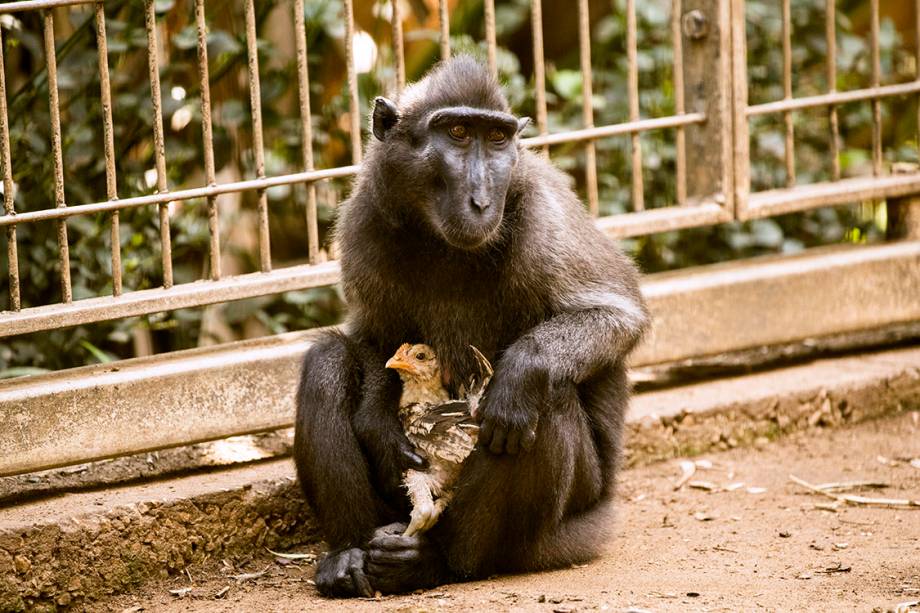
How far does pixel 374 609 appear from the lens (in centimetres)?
460

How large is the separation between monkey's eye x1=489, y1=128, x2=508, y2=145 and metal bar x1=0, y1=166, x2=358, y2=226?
1153 mm

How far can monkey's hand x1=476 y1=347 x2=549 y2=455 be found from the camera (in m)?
4.66

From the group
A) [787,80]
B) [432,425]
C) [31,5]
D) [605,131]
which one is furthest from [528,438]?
[787,80]

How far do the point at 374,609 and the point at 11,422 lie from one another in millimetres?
1694

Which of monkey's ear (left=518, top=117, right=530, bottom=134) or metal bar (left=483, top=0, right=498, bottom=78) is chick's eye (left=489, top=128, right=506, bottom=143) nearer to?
monkey's ear (left=518, top=117, right=530, bottom=134)

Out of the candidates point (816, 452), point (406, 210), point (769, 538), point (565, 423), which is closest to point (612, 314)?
point (565, 423)

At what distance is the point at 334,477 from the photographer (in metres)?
4.89

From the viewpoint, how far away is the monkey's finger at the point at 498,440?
4.67m

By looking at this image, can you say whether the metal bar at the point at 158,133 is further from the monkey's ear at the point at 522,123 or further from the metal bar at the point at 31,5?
the monkey's ear at the point at 522,123

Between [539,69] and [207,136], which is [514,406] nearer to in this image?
[207,136]

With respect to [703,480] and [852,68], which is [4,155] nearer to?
[703,480]

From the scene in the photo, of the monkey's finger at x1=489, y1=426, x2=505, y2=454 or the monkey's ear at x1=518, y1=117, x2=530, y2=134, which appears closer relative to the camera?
the monkey's finger at x1=489, y1=426, x2=505, y2=454

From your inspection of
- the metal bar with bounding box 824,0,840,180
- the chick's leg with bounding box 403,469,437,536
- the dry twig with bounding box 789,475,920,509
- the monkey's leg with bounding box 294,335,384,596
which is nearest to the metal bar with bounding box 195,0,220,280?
the monkey's leg with bounding box 294,335,384,596

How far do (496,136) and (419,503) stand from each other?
1340mm
